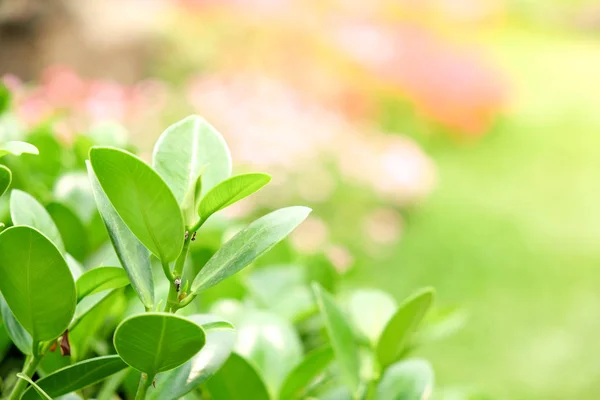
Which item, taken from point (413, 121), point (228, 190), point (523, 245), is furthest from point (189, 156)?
point (413, 121)

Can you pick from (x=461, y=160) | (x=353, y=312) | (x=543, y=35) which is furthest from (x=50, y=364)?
(x=543, y=35)

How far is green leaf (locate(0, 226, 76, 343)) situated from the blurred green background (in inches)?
72.9

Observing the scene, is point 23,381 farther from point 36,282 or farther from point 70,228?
point 70,228

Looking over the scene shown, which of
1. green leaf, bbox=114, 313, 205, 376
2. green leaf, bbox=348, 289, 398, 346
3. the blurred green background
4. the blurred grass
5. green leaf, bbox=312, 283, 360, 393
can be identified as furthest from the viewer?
the blurred green background

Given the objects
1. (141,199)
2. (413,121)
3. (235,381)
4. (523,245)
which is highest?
(413,121)

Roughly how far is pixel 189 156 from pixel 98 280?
0.25 ft

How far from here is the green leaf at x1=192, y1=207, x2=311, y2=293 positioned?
316 millimetres

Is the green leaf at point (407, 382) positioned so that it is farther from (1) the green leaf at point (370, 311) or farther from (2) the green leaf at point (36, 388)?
(2) the green leaf at point (36, 388)

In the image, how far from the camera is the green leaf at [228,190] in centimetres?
31

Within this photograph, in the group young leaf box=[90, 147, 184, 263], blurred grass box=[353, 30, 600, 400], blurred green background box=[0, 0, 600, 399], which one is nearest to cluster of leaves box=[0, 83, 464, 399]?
young leaf box=[90, 147, 184, 263]

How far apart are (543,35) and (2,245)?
19.6ft

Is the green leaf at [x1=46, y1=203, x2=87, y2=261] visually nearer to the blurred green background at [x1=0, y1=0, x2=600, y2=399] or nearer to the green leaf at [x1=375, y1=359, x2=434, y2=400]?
the green leaf at [x1=375, y1=359, x2=434, y2=400]

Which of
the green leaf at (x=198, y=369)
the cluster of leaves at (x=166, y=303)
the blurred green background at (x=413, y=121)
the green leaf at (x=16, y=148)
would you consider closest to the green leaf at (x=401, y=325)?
the cluster of leaves at (x=166, y=303)

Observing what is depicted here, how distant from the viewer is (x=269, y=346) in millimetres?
485
